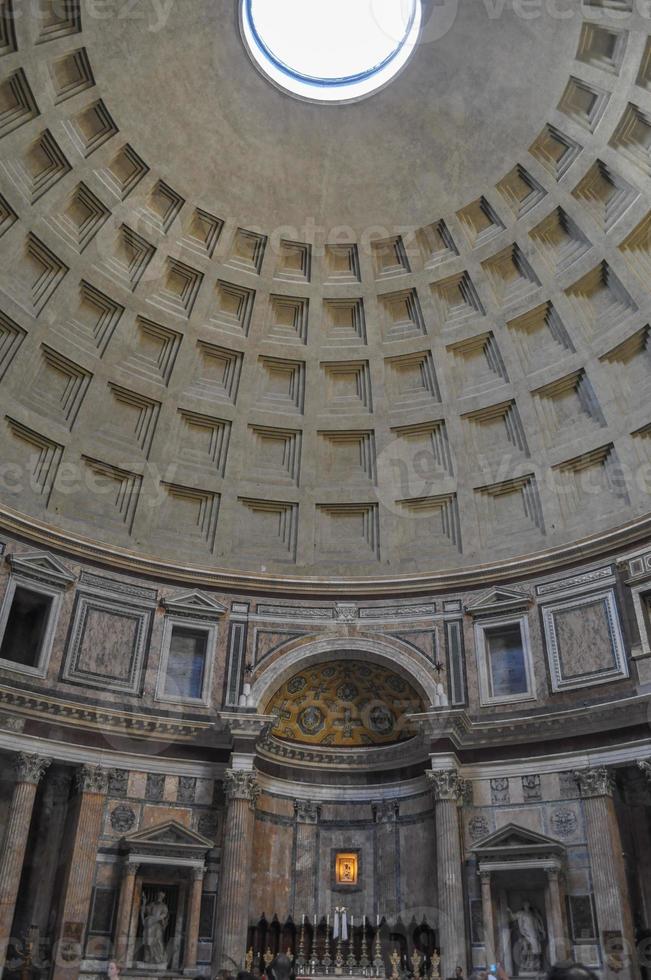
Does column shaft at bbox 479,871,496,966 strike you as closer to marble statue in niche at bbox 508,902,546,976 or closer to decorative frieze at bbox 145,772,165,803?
marble statue in niche at bbox 508,902,546,976

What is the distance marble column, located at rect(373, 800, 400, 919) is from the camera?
81.3 ft

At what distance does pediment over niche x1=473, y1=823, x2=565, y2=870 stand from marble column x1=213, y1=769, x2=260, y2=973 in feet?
20.9

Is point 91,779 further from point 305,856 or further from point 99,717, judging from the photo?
point 305,856

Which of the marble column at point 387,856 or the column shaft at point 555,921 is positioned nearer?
the column shaft at point 555,921

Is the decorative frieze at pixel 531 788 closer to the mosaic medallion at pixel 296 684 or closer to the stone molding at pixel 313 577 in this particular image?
the stone molding at pixel 313 577

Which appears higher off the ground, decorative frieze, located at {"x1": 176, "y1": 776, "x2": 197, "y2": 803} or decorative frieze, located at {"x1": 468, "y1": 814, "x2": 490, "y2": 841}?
decorative frieze, located at {"x1": 176, "y1": 776, "x2": 197, "y2": 803}

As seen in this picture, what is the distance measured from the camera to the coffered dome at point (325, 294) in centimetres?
2542

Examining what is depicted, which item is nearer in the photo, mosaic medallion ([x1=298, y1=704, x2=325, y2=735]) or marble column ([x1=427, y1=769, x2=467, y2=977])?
marble column ([x1=427, y1=769, x2=467, y2=977])

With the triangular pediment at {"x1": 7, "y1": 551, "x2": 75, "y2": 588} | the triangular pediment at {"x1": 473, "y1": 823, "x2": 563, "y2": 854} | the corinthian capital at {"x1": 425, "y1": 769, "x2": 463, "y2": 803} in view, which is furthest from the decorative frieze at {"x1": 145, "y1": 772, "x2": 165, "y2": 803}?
the triangular pediment at {"x1": 473, "y1": 823, "x2": 563, "y2": 854}

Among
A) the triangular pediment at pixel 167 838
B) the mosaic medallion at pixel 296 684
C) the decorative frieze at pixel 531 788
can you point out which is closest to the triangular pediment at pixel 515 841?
the decorative frieze at pixel 531 788

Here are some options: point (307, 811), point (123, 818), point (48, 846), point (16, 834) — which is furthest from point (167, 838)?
point (307, 811)

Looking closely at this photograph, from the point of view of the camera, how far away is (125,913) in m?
21.9

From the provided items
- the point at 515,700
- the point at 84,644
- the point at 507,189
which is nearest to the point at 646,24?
the point at 507,189

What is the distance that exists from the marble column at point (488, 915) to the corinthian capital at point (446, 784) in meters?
2.10
